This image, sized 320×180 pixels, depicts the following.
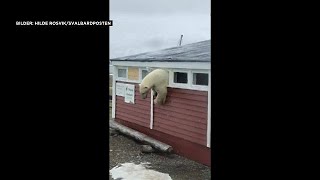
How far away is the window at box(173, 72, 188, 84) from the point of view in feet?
15.1

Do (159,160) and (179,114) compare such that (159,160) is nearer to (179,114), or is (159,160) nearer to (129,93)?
(179,114)

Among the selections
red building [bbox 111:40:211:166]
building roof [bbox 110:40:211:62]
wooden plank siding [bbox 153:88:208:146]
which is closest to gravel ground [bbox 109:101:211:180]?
red building [bbox 111:40:211:166]

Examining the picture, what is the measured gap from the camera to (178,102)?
15.7 feet

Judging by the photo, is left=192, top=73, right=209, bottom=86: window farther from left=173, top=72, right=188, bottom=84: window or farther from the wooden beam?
the wooden beam

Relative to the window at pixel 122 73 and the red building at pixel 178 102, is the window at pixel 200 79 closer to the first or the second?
the red building at pixel 178 102

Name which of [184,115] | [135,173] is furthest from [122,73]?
[135,173]

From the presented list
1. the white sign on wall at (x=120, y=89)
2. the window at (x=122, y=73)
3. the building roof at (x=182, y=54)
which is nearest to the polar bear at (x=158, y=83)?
the building roof at (x=182, y=54)

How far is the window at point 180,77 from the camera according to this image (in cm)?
461

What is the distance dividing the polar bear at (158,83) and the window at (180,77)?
0.40 ft

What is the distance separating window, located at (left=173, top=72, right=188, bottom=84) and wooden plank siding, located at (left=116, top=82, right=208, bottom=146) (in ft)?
0.39
